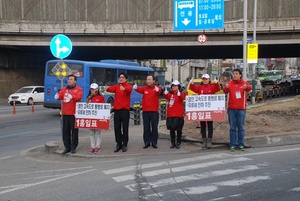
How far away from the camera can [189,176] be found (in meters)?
6.78

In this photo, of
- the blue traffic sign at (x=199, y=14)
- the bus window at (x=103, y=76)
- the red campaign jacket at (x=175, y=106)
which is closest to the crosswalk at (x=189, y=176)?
the red campaign jacket at (x=175, y=106)

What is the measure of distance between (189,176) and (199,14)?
1830 centimetres

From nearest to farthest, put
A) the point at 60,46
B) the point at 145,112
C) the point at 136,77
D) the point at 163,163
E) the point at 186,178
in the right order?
1. the point at 186,178
2. the point at 163,163
3. the point at 145,112
4. the point at 60,46
5. the point at 136,77

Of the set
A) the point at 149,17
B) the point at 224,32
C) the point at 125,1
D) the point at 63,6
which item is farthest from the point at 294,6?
the point at 63,6

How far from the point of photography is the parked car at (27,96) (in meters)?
32.0

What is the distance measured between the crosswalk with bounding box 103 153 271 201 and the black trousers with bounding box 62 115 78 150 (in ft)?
7.52

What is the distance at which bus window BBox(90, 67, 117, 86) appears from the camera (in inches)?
832

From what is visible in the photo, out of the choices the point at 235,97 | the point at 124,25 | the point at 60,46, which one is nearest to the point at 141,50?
the point at 124,25

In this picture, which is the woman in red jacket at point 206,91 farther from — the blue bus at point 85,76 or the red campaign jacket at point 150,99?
the blue bus at point 85,76

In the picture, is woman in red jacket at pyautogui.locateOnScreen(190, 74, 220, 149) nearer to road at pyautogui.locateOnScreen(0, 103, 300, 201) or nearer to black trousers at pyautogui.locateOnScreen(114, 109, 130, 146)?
road at pyautogui.locateOnScreen(0, 103, 300, 201)

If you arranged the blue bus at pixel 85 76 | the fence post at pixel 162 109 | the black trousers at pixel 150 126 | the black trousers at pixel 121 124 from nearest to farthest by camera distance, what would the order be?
Answer: the black trousers at pixel 121 124 → the black trousers at pixel 150 126 → the fence post at pixel 162 109 → the blue bus at pixel 85 76

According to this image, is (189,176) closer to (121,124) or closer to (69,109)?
(121,124)

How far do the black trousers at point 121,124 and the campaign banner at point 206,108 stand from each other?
165 cm

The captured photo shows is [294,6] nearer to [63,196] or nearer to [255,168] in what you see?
[255,168]
